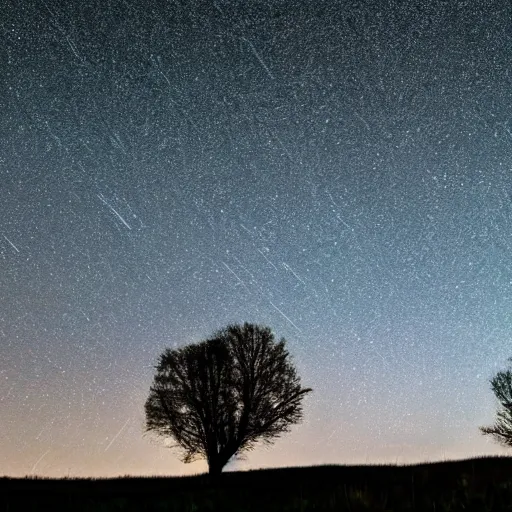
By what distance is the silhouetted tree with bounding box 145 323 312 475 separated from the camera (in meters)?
36.1

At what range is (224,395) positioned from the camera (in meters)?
36.3

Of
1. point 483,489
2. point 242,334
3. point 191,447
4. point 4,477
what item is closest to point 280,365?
point 242,334

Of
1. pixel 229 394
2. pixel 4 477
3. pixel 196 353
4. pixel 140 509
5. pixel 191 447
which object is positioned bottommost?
pixel 140 509

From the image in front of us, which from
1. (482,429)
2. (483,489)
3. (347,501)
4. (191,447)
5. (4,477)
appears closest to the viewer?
(347,501)

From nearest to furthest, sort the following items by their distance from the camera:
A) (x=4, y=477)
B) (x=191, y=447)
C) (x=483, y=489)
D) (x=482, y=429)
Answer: (x=483, y=489) → (x=4, y=477) → (x=191, y=447) → (x=482, y=429)

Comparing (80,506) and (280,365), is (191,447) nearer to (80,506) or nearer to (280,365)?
(280,365)

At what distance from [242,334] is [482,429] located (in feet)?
66.8

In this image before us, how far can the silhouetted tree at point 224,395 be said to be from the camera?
36.1 metres

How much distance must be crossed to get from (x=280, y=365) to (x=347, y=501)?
113ft

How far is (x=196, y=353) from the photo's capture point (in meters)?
37.1

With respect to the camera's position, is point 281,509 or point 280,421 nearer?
point 281,509

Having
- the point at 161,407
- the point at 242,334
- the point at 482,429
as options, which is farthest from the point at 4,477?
the point at 482,429

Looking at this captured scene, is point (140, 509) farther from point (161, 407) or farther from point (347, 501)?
point (161, 407)

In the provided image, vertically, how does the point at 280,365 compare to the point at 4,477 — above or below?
above
